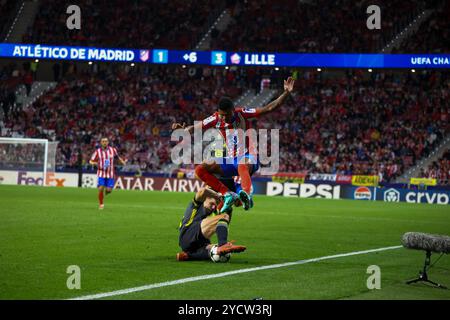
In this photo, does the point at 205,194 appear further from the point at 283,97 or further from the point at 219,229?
the point at 283,97

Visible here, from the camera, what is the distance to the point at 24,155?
4453 centimetres

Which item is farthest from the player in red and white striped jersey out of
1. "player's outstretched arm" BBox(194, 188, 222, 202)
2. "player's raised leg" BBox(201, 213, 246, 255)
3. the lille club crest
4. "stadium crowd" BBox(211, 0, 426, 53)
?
the lille club crest

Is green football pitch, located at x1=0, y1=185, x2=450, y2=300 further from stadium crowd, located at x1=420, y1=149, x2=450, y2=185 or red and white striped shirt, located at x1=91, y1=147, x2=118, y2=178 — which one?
stadium crowd, located at x1=420, y1=149, x2=450, y2=185

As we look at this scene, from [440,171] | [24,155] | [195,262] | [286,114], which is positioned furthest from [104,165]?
[286,114]

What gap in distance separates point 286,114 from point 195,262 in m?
39.8

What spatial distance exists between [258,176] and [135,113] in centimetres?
1233

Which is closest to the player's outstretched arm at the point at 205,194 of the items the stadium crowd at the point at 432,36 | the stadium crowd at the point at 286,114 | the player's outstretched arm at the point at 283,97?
the player's outstretched arm at the point at 283,97

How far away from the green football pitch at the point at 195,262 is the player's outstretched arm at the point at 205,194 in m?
0.97

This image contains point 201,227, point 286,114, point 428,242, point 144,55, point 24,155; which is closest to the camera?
point 428,242

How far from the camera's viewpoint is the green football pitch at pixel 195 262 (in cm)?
880

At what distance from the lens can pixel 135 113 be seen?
53.1 metres

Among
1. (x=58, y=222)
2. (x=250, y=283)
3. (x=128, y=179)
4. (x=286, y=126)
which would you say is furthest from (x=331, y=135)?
(x=250, y=283)

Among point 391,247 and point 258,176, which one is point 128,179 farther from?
point 391,247

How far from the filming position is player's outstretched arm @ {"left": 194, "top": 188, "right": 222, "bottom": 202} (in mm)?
11781
